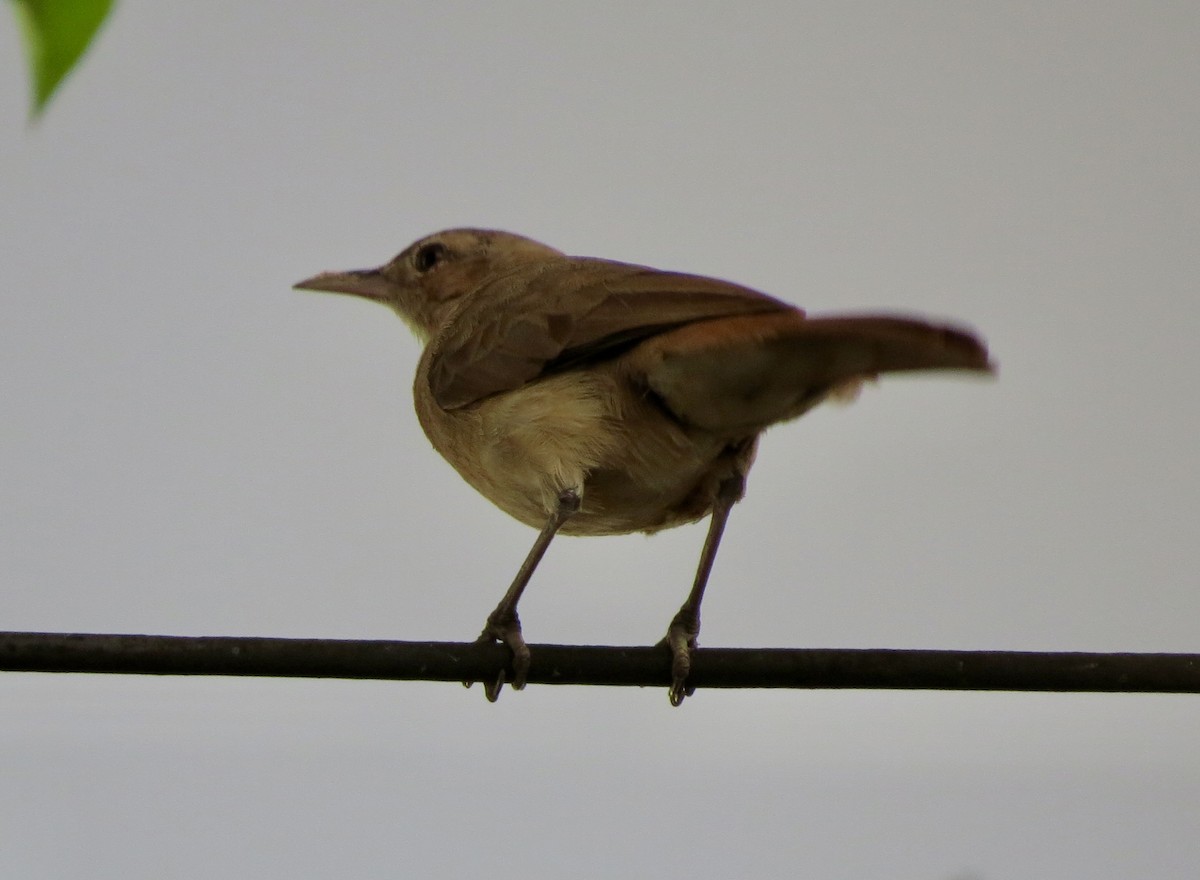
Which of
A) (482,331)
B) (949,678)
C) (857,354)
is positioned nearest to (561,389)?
(482,331)

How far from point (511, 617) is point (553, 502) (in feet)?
1.52

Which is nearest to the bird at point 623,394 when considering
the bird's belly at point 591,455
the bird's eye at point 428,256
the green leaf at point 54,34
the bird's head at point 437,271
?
the bird's belly at point 591,455

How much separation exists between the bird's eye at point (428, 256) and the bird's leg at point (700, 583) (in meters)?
2.14

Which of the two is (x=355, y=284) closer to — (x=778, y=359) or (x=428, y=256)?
(x=428, y=256)

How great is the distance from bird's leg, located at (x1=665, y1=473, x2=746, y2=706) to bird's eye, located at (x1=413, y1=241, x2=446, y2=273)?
214 centimetres

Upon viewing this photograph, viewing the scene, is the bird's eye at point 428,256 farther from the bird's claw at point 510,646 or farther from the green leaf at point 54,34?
the green leaf at point 54,34

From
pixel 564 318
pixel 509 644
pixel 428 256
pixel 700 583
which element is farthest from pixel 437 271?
pixel 509 644

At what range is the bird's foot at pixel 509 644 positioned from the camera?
127 inches

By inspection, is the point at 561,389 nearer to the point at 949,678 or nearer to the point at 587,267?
the point at 587,267

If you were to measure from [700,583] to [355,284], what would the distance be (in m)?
2.58

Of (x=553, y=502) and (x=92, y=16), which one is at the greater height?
(x=92, y=16)

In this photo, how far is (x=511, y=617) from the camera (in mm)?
3777

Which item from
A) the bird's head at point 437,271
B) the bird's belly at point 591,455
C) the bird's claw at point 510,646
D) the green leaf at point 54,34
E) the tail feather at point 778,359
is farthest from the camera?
the bird's head at point 437,271

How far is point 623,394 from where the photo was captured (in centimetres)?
396
